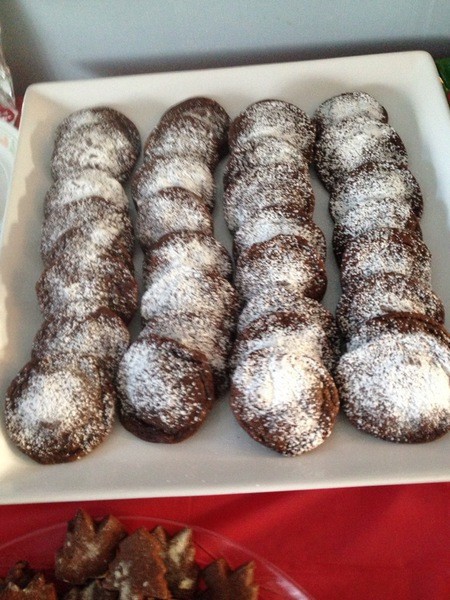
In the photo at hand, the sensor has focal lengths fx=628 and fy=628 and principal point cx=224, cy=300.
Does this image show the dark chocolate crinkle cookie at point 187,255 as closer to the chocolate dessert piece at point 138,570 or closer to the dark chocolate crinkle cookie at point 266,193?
the dark chocolate crinkle cookie at point 266,193

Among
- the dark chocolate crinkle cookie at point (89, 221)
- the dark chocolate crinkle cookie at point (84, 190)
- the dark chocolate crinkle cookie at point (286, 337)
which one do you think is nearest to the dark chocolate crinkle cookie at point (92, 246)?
the dark chocolate crinkle cookie at point (89, 221)

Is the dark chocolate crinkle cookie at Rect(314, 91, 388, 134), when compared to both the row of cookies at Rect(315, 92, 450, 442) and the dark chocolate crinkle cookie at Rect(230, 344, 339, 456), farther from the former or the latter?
the dark chocolate crinkle cookie at Rect(230, 344, 339, 456)

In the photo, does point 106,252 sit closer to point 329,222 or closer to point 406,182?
point 329,222

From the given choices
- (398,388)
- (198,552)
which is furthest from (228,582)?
(398,388)

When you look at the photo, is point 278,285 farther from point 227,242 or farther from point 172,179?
point 172,179

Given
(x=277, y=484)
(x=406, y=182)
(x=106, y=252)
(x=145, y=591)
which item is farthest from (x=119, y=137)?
(x=145, y=591)

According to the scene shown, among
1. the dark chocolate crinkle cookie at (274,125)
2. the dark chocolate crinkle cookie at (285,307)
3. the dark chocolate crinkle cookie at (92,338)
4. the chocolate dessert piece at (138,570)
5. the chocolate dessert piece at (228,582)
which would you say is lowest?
the chocolate dessert piece at (228,582)

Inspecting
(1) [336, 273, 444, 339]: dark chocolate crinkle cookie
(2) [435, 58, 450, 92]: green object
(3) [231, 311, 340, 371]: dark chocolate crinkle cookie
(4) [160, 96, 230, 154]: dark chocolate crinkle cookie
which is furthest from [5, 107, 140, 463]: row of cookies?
(2) [435, 58, 450, 92]: green object
